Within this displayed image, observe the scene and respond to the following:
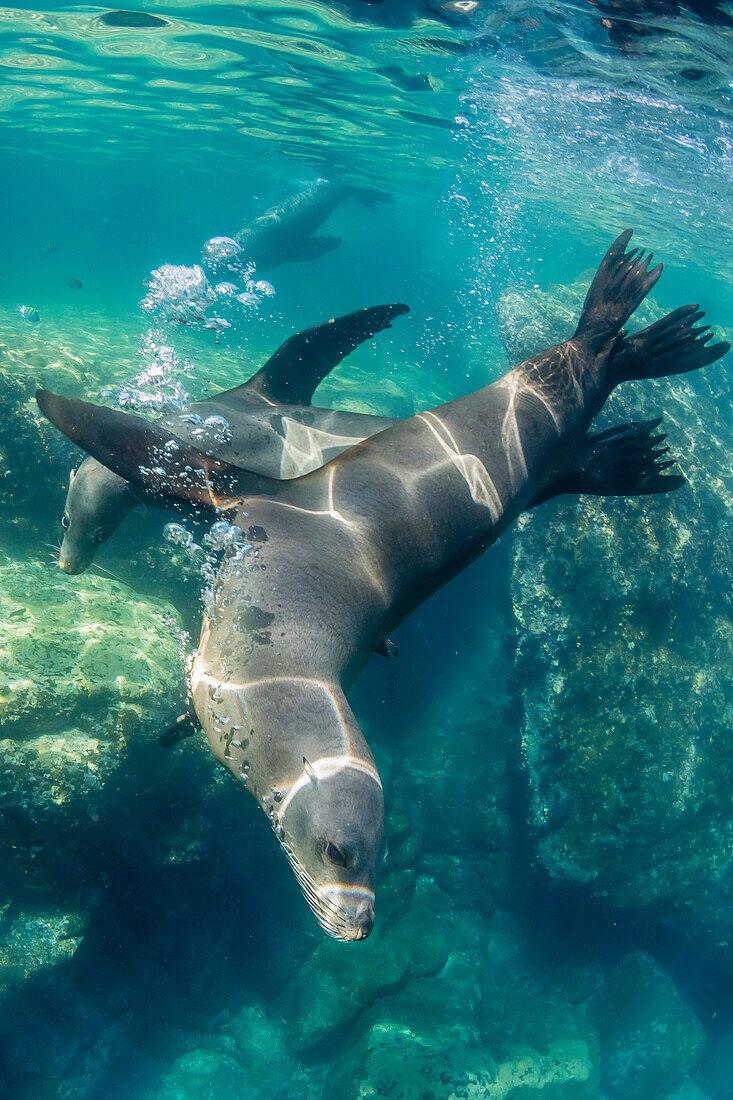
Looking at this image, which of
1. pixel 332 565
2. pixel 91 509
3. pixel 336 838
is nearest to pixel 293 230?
pixel 91 509

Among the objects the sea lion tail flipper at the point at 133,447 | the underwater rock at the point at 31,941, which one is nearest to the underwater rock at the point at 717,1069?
the underwater rock at the point at 31,941

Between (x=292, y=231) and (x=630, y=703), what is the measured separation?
61.3ft

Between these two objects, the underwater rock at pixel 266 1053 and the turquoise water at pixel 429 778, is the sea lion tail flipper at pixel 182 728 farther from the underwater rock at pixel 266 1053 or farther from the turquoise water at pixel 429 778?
the underwater rock at pixel 266 1053

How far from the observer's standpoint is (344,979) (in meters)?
7.66

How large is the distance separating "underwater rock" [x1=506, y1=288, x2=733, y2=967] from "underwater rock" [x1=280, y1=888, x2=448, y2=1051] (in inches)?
88.1

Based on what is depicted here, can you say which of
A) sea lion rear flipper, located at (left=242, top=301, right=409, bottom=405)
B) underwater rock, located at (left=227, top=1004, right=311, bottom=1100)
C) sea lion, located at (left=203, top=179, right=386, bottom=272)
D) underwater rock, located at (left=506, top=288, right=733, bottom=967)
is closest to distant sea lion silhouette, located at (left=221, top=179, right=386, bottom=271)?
sea lion, located at (left=203, top=179, right=386, bottom=272)

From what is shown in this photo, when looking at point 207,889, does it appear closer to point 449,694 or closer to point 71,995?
point 71,995

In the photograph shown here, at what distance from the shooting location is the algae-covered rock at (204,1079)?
289 inches

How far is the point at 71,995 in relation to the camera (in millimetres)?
6312

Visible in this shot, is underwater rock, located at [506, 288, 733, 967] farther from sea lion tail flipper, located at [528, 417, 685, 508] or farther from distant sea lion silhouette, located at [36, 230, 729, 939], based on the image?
distant sea lion silhouette, located at [36, 230, 729, 939]

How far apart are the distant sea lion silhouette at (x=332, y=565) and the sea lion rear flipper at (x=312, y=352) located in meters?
1.53

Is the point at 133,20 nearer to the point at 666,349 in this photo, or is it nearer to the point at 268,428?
the point at 268,428

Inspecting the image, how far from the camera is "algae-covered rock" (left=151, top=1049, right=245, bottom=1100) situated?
734 cm

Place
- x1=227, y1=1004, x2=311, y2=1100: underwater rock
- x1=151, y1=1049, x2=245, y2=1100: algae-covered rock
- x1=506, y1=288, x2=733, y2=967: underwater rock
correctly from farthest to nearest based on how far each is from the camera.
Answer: x1=506, y1=288, x2=733, y2=967: underwater rock < x1=227, y1=1004, x2=311, y2=1100: underwater rock < x1=151, y1=1049, x2=245, y2=1100: algae-covered rock
